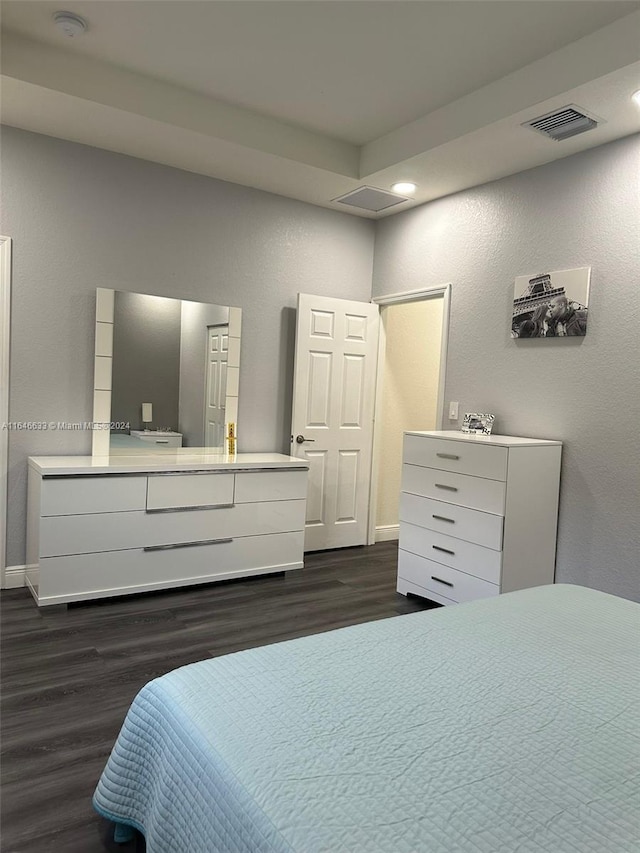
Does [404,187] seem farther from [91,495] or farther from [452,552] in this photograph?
[91,495]

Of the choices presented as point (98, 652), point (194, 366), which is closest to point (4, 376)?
point (194, 366)

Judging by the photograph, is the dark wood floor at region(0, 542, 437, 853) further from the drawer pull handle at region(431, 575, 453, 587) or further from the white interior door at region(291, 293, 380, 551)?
the white interior door at region(291, 293, 380, 551)

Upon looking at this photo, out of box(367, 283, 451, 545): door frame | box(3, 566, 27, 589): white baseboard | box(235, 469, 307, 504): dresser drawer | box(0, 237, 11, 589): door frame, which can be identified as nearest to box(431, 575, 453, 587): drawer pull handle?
box(235, 469, 307, 504): dresser drawer

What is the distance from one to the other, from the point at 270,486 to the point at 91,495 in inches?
45.2

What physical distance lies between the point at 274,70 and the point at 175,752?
3130mm

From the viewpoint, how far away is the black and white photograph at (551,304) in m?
3.36

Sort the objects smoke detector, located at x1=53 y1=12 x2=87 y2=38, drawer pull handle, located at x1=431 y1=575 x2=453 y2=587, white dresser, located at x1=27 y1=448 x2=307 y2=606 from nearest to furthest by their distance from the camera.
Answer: smoke detector, located at x1=53 y1=12 x2=87 y2=38 < white dresser, located at x1=27 y1=448 x2=307 y2=606 < drawer pull handle, located at x1=431 y1=575 x2=453 y2=587

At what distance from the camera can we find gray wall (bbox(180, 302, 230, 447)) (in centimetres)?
419

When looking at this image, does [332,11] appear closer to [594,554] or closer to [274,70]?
[274,70]

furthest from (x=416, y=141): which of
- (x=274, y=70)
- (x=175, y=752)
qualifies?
(x=175, y=752)

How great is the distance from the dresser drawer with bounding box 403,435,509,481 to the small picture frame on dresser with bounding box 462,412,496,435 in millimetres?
419

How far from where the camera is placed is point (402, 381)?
17.6 ft

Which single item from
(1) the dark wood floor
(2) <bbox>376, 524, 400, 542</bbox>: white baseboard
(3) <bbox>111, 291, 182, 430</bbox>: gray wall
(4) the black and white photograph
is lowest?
(1) the dark wood floor

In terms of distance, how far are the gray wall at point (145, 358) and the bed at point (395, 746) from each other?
2.69 meters
